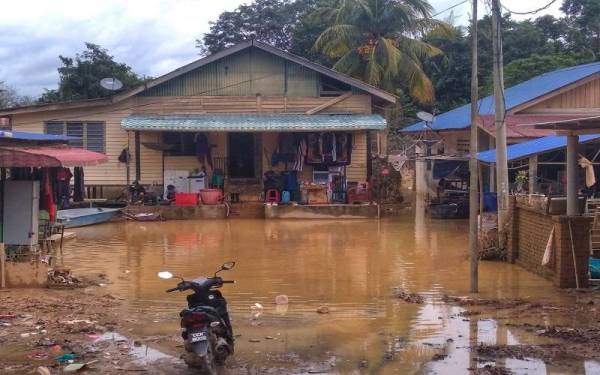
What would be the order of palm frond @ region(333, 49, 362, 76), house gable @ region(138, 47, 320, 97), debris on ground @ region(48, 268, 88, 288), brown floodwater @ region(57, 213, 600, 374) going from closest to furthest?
1. brown floodwater @ region(57, 213, 600, 374)
2. debris on ground @ region(48, 268, 88, 288)
3. house gable @ region(138, 47, 320, 97)
4. palm frond @ region(333, 49, 362, 76)

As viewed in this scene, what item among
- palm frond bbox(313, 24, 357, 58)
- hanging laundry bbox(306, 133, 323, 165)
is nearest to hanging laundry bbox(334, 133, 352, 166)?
hanging laundry bbox(306, 133, 323, 165)

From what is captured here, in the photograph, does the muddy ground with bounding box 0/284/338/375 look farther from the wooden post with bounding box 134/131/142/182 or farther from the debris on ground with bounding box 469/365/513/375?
the wooden post with bounding box 134/131/142/182

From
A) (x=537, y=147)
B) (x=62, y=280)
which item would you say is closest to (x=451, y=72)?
(x=537, y=147)

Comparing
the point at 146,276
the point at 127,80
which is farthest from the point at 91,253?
the point at 127,80

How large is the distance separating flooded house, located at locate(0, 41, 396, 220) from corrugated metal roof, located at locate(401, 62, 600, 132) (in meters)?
4.04

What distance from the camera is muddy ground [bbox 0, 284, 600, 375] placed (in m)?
6.52

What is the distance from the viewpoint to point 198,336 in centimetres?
604

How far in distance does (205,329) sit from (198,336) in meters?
0.10

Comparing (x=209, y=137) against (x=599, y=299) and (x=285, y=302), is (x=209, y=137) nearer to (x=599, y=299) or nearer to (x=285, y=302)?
(x=285, y=302)

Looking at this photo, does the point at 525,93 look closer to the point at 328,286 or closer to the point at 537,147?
the point at 537,147

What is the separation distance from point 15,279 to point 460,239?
10448 millimetres

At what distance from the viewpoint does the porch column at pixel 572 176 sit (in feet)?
36.6

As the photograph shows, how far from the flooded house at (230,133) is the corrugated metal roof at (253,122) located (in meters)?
0.32

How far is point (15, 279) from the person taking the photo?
10117 mm
